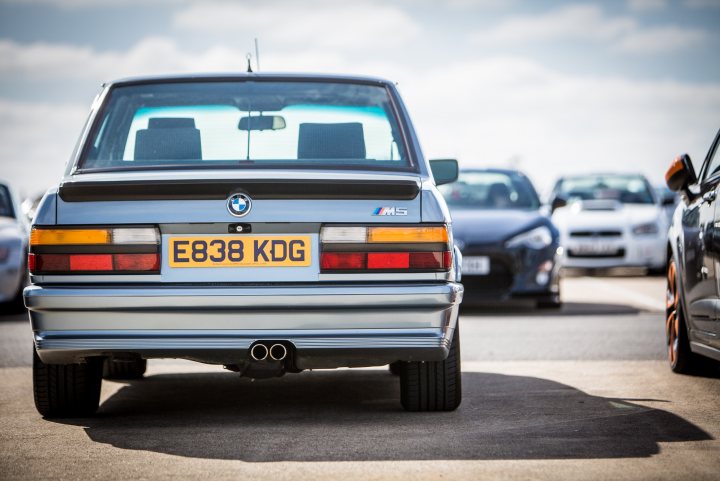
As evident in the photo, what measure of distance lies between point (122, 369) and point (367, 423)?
2364 mm

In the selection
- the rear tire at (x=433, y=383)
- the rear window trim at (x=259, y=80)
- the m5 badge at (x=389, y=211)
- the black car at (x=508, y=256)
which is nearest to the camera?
the m5 badge at (x=389, y=211)

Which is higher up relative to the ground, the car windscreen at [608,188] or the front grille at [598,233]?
the car windscreen at [608,188]

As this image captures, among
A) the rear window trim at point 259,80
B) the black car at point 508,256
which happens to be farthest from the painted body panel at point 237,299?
the black car at point 508,256

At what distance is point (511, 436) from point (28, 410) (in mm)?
2482

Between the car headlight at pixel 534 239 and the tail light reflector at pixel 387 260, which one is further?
the car headlight at pixel 534 239

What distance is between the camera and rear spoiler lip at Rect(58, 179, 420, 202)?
5.35 metres

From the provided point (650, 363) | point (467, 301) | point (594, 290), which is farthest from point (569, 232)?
point (650, 363)

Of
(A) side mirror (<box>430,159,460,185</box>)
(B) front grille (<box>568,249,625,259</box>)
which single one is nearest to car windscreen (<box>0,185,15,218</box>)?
(A) side mirror (<box>430,159,460,185</box>)

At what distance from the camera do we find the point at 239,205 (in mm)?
5309

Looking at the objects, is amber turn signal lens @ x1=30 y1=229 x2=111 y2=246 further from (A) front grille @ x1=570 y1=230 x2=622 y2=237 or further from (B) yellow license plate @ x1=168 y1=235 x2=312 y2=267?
(A) front grille @ x1=570 y1=230 x2=622 y2=237

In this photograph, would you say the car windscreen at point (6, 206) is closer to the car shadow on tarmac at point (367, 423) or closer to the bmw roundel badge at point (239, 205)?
the car shadow on tarmac at point (367, 423)


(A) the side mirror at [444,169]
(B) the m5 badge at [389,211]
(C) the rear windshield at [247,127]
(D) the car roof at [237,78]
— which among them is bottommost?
(B) the m5 badge at [389,211]

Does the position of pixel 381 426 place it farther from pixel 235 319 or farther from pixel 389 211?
pixel 389 211

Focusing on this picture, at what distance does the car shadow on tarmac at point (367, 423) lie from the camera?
16.7 ft
